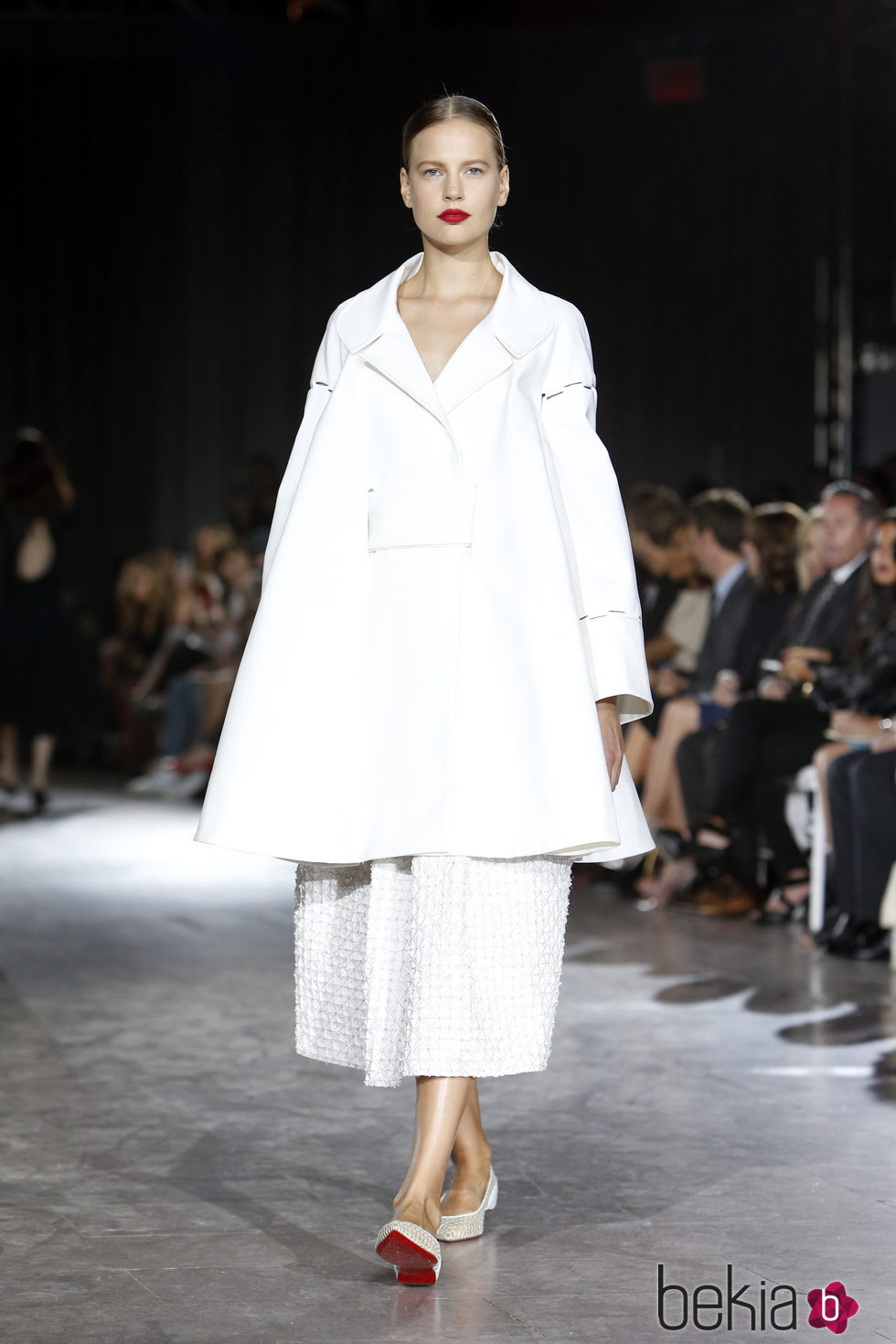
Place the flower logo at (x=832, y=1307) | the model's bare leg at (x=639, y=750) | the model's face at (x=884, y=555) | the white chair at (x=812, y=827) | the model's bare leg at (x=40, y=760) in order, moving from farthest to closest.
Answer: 1. the model's bare leg at (x=40, y=760)
2. the model's bare leg at (x=639, y=750)
3. the white chair at (x=812, y=827)
4. the model's face at (x=884, y=555)
5. the flower logo at (x=832, y=1307)

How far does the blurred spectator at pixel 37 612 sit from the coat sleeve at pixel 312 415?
476 centimetres

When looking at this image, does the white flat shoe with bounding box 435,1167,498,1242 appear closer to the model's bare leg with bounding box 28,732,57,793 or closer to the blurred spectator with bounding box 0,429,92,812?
the blurred spectator with bounding box 0,429,92,812

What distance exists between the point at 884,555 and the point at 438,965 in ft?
8.48

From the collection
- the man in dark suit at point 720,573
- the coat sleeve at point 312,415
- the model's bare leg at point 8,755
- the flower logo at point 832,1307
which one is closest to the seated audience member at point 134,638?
the model's bare leg at point 8,755

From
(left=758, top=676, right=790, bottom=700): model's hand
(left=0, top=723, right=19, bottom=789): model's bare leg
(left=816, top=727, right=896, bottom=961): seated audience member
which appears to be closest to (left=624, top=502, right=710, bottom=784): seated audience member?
(left=758, top=676, right=790, bottom=700): model's hand

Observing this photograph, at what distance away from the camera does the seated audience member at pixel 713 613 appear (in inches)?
211

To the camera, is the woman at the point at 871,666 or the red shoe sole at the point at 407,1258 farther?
the woman at the point at 871,666

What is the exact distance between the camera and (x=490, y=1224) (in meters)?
2.31

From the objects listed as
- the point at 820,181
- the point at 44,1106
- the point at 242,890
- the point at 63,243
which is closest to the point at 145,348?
the point at 63,243

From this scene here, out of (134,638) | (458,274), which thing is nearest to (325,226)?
(134,638)

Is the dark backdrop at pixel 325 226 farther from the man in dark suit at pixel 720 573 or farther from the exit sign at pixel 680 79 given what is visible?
the man in dark suit at pixel 720 573

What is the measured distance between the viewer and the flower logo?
1941mm

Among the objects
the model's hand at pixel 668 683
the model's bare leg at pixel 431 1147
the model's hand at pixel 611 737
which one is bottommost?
the model's bare leg at pixel 431 1147

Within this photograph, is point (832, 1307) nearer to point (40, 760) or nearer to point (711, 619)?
point (711, 619)
